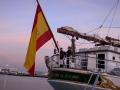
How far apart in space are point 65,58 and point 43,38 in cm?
213

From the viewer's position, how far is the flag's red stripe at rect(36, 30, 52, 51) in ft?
68.8

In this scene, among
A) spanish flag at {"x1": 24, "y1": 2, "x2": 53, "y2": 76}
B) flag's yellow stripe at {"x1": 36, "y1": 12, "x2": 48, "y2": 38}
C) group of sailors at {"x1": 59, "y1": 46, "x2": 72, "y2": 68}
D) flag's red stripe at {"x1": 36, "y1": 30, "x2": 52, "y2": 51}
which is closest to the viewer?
spanish flag at {"x1": 24, "y1": 2, "x2": 53, "y2": 76}

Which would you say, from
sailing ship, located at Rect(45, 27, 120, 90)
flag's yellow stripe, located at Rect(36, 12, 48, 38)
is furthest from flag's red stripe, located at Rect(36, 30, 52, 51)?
sailing ship, located at Rect(45, 27, 120, 90)

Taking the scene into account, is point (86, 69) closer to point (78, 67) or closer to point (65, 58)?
point (78, 67)

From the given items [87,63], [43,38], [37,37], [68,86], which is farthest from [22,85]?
[37,37]

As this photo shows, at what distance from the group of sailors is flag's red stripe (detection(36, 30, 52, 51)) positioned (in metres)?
1.62

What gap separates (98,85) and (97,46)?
4.65m

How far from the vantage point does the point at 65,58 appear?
73.7 ft

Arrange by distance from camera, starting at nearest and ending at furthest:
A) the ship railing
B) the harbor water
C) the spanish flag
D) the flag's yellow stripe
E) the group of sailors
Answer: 1. the spanish flag
2. the flag's yellow stripe
3. the ship railing
4. the group of sailors
5. the harbor water

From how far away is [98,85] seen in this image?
21.2m

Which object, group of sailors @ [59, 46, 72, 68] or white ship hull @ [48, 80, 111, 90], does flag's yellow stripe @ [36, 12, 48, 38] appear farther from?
white ship hull @ [48, 80, 111, 90]

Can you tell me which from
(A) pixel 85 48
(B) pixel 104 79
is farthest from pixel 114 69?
(A) pixel 85 48

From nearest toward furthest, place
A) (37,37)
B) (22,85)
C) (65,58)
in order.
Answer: (37,37) → (65,58) → (22,85)

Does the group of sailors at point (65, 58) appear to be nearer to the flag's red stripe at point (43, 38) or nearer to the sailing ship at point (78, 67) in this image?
the sailing ship at point (78, 67)
